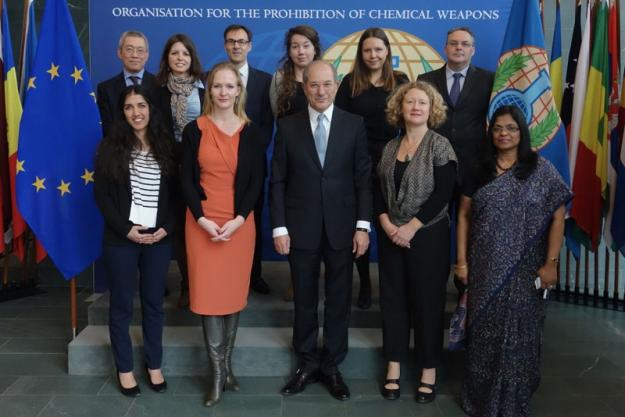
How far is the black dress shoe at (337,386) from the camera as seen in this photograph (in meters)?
3.11

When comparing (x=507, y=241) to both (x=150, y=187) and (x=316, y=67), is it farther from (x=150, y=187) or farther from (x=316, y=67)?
(x=150, y=187)

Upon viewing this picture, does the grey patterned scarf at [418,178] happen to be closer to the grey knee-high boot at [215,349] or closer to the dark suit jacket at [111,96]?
the grey knee-high boot at [215,349]

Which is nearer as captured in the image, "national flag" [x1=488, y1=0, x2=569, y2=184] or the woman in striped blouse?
the woman in striped blouse

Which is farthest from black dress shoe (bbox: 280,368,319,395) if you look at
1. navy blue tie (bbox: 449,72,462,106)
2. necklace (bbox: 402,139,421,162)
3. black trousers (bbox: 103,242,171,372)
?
navy blue tie (bbox: 449,72,462,106)

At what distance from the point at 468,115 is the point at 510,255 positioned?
1036 millimetres

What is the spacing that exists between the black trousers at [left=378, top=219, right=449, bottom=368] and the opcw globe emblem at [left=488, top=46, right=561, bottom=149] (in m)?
0.94

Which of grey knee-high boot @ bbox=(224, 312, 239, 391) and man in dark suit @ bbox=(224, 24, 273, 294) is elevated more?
man in dark suit @ bbox=(224, 24, 273, 294)

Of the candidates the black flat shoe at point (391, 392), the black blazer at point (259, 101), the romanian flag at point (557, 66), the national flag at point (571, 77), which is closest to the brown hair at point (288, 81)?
the black blazer at point (259, 101)

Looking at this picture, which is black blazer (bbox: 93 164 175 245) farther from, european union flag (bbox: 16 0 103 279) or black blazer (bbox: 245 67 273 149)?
black blazer (bbox: 245 67 273 149)

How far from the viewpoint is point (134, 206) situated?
299 cm

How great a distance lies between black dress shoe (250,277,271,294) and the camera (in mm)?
4008

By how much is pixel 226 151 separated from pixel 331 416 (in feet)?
4.43

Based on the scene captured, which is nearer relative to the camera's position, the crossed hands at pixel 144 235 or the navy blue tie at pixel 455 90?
the crossed hands at pixel 144 235

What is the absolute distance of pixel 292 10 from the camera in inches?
183
